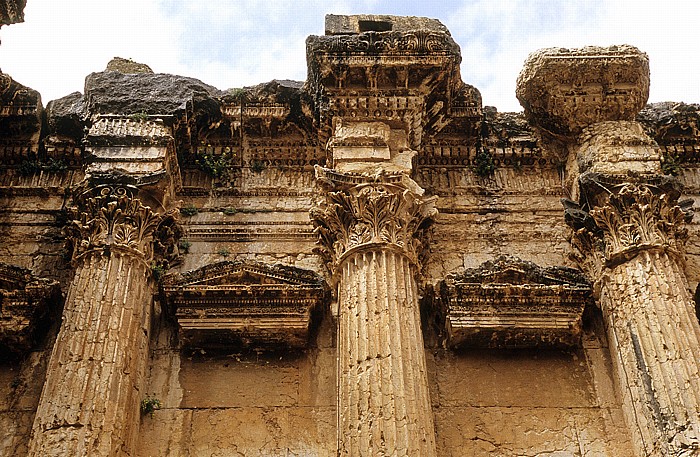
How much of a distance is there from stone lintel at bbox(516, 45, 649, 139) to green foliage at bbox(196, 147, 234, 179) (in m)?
3.87

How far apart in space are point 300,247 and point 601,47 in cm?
444

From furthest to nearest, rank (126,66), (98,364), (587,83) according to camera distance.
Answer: (126,66) < (587,83) < (98,364)

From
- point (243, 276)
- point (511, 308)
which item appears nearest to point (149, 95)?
point (243, 276)

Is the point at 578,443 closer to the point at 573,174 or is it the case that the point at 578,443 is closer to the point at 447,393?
the point at 447,393

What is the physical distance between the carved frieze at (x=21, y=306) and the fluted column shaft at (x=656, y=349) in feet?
19.4

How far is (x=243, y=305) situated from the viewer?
9.42 metres

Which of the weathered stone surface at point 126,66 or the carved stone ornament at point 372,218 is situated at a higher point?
the weathered stone surface at point 126,66

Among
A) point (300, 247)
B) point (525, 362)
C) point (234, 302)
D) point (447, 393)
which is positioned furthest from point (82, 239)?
point (525, 362)

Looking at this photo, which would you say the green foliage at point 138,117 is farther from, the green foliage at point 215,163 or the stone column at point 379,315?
the stone column at point 379,315

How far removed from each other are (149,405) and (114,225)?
6.19ft

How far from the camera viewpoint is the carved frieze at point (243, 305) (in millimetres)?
9312

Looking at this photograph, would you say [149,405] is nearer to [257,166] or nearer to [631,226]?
[257,166]

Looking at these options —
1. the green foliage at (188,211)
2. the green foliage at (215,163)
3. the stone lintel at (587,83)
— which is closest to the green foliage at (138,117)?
the green foliage at (215,163)

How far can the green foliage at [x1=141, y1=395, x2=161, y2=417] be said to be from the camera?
28.7 feet
